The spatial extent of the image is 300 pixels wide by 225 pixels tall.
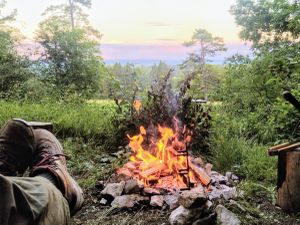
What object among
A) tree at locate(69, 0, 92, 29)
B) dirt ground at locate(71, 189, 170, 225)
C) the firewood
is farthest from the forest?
tree at locate(69, 0, 92, 29)

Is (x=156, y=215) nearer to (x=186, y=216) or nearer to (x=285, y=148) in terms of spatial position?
(x=186, y=216)

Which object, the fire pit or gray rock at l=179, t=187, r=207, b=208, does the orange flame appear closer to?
the fire pit

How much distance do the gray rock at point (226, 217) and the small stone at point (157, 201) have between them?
16.7 inches

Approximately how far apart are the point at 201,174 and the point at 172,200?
41 cm

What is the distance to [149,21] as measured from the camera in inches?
275

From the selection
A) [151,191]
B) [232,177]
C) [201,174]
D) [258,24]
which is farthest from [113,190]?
[258,24]

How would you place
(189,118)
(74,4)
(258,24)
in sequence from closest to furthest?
(189,118) → (258,24) → (74,4)

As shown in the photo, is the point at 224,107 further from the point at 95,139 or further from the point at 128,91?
the point at 95,139

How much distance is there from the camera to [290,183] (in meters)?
2.70

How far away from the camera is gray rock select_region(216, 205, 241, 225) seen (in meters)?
2.34

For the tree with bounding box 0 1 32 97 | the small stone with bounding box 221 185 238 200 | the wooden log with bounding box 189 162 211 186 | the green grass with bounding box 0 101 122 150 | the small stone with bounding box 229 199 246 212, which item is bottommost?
the small stone with bounding box 229 199 246 212

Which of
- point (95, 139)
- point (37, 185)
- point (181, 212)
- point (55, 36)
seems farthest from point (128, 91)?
point (55, 36)

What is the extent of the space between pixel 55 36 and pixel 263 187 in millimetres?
7134

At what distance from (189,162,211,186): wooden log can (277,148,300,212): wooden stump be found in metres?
0.53
